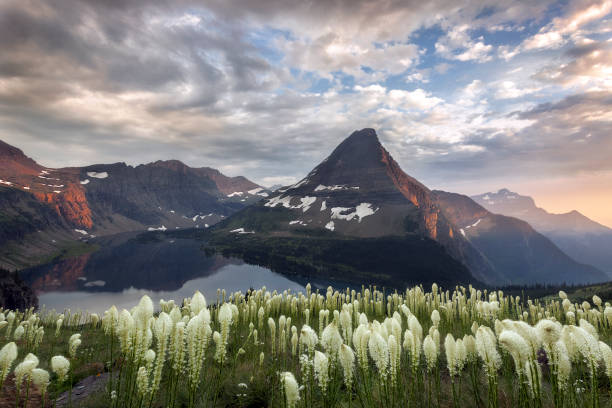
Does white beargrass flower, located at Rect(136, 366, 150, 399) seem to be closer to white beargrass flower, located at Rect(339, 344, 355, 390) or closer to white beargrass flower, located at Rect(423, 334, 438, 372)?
white beargrass flower, located at Rect(339, 344, 355, 390)

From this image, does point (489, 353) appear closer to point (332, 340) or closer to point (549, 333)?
point (549, 333)

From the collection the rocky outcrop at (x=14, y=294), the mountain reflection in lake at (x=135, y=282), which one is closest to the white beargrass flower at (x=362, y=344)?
the mountain reflection in lake at (x=135, y=282)

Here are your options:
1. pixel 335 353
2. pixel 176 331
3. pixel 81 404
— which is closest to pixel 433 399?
pixel 335 353

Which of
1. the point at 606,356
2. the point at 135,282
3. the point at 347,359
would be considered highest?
the point at 606,356

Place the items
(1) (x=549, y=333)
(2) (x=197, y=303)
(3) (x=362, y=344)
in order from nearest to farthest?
1. (1) (x=549, y=333)
2. (3) (x=362, y=344)
3. (2) (x=197, y=303)

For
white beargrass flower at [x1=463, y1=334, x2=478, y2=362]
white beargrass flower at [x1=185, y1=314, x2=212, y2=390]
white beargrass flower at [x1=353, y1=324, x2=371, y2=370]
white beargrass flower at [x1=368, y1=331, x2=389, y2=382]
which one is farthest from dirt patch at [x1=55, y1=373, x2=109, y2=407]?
white beargrass flower at [x1=463, y1=334, x2=478, y2=362]

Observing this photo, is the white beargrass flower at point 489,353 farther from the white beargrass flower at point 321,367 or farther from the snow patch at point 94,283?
the snow patch at point 94,283

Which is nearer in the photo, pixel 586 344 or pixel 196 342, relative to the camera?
pixel 586 344

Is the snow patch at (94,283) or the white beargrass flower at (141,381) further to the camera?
the snow patch at (94,283)

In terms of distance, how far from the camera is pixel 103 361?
42.3 feet

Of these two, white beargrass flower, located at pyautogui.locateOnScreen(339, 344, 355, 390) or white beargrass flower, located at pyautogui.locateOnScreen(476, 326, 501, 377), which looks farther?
white beargrass flower, located at pyautogui.locateOnScreen(476, 326, 501, 377)

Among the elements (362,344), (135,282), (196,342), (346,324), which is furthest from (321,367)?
(135,282)

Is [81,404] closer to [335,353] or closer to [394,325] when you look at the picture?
[335,353]

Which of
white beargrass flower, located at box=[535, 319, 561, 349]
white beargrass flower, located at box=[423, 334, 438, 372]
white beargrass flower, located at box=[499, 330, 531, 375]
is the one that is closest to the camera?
white beargrass flower, located at box=[499, 330, 531, 375]
